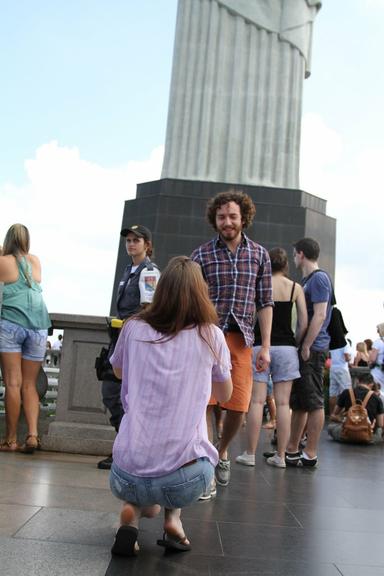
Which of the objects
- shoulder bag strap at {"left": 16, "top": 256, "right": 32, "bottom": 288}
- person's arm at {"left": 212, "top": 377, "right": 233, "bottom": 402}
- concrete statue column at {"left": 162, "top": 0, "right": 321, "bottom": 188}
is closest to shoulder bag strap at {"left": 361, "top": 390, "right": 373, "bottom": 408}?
shoulder bag strap at {"left": 16, "top": 256, "right": 32, "bottom": 288}

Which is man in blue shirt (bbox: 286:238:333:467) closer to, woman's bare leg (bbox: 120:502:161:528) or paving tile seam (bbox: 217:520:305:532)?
paving tile seam (bbox: 217:520:305:532)

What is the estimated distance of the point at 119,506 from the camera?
379 centimetres

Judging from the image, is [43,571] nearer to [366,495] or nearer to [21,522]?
[21,522]

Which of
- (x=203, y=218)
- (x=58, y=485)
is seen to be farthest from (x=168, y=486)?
(x=203, y=218)

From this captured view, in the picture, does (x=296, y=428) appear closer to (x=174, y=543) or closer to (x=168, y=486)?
(x=174, y=543)

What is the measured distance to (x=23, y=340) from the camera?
5.82 m

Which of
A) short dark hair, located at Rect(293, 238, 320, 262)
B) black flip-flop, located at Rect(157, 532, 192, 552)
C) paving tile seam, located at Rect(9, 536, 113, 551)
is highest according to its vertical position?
short dark hair, located at Rect(293, 238, 320, 262)

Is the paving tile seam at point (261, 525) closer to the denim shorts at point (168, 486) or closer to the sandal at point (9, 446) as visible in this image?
the denim shorts at point (168, 486)

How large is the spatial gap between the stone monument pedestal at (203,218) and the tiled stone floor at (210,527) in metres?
11.2

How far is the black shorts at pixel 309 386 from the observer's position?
19.9 ft

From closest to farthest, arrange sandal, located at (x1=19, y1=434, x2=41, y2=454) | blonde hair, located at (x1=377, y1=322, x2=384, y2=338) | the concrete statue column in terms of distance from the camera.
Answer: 1. sandal, located at (x1=19, y1=434, x2=41, y2=454)
2. blonde hair, located at (x1=377, y1=322, x2=384, y2=338)
3. the concrete statue column

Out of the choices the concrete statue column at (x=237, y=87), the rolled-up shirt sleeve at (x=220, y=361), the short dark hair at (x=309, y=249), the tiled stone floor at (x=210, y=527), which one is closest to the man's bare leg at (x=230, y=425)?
the tiled stone floor at (x=210, y=527)

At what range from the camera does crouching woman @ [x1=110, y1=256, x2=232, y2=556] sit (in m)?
2.82

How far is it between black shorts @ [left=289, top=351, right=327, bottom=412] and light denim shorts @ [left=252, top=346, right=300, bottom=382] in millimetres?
258
